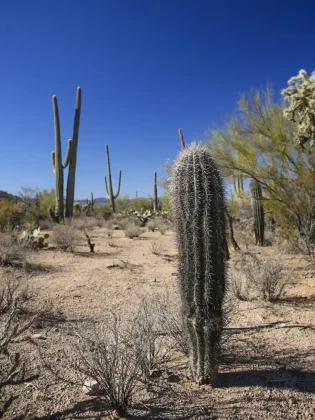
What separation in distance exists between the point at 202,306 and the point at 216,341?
326 millimetres

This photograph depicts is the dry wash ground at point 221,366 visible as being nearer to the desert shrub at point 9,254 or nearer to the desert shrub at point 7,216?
the desert shrub at point 9,254

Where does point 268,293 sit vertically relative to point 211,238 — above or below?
below

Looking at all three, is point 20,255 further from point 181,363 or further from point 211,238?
point 211,238

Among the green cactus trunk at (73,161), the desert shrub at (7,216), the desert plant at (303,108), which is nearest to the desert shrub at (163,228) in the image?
the green cactus trunk at (73,161)

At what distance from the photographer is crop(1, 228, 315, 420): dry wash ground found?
2.61 metres

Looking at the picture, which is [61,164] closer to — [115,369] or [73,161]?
[73,161]

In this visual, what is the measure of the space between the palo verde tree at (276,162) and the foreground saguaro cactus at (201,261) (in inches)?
206

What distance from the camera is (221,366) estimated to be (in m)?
3.38

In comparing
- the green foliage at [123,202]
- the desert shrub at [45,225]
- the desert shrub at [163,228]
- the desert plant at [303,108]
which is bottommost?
the desert shrub at [163,228]

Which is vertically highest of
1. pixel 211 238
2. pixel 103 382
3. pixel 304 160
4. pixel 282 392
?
pixel 304 160

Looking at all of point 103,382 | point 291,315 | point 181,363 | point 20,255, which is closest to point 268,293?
point 291,315

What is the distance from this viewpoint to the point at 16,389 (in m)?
2.86

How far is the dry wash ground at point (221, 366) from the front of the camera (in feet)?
8.55

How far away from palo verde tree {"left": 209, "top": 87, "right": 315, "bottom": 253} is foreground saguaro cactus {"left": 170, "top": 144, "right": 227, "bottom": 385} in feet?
17.2
